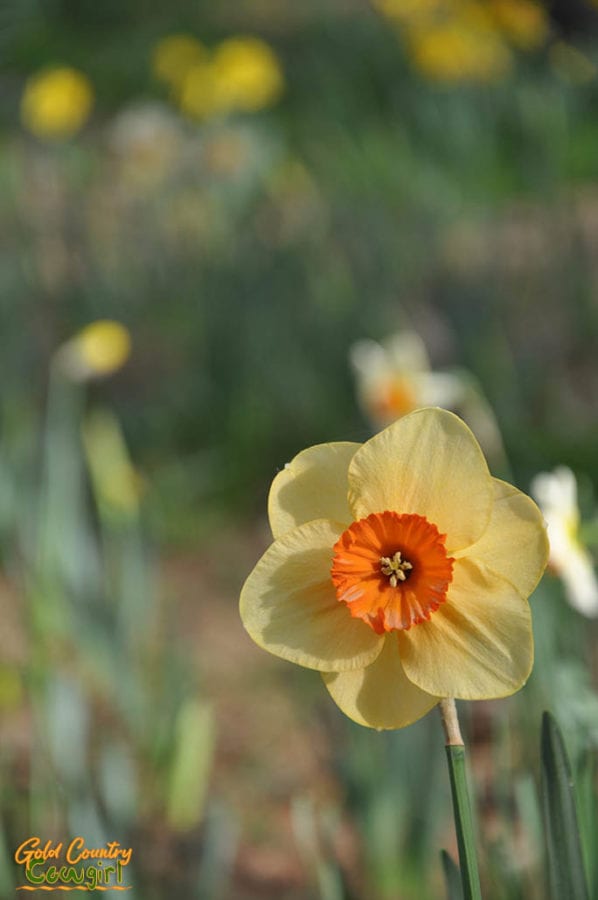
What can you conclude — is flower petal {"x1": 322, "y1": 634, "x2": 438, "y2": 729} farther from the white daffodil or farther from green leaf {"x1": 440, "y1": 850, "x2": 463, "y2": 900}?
the white daffodil

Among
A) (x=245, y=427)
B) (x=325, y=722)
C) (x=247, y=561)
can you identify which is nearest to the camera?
(x=325, y=722)

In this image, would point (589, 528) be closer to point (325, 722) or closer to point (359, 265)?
point (325, 722)

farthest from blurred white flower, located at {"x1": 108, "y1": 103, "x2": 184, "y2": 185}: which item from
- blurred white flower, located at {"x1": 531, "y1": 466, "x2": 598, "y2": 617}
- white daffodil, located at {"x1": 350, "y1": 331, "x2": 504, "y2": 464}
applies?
blurred white flower, located at {"x1": 531, "y1": 466, "x2": 598, "y2": 617}

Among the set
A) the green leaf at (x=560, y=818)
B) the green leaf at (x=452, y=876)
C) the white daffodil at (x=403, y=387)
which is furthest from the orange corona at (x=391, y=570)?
the white daffodil at (x=403, y=387)

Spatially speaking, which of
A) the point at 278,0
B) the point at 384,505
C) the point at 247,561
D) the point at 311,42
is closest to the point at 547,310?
the point at 247,561

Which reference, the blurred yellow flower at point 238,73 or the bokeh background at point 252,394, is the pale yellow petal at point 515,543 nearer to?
the bokeh background at point 252,394

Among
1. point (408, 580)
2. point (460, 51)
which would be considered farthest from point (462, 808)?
point (460, 51)
